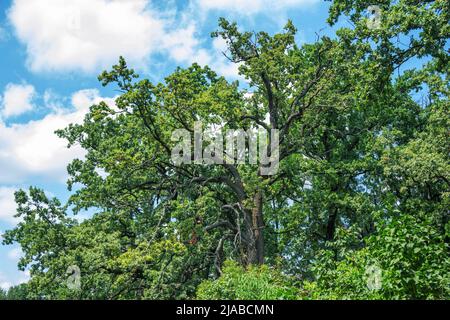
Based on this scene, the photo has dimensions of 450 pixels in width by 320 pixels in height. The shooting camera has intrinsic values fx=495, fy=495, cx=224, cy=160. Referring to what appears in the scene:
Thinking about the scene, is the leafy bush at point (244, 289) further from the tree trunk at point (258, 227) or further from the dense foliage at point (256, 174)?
the tree trunk at point (258, 227)

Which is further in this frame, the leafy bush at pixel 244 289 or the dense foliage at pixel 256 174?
the dense foliage at pixel 256 174

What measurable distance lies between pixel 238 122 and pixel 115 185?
5.88 m

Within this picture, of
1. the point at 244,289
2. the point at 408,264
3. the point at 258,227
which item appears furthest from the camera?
the point at 258,227

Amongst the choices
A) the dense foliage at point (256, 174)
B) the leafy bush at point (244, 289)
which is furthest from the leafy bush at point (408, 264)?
the dense foliage at point (256, 174)

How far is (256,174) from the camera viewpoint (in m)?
21.2

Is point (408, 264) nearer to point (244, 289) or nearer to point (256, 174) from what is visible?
point (244, 289)

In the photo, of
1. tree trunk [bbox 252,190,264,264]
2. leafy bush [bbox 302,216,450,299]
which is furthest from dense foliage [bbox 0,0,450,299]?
leafy bush [bbox 302,216,450,299]

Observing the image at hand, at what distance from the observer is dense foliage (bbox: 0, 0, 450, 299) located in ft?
51.2

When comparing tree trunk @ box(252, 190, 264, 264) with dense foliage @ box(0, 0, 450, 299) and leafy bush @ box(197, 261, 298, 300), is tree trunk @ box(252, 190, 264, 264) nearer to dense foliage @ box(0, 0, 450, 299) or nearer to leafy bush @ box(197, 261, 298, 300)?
dense foliage @ box(0, 0, 450, 299)

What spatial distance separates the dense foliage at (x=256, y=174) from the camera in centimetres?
1561

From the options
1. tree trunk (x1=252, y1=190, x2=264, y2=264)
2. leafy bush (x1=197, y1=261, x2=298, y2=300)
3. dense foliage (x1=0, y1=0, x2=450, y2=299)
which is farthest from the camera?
tree trunk (x1=252, y1=190, x2=264, y2=264)

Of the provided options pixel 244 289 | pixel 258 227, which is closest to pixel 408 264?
pixel 244 289

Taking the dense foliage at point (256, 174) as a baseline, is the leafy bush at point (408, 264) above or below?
below
